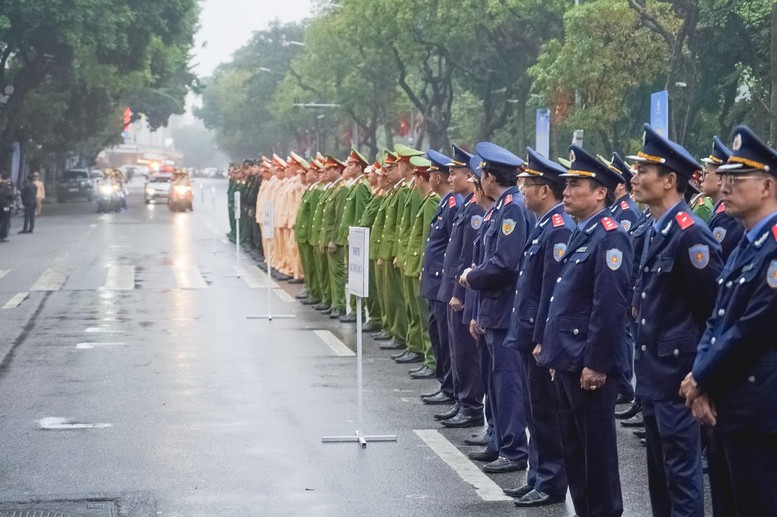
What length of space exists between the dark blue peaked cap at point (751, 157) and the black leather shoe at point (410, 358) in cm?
909

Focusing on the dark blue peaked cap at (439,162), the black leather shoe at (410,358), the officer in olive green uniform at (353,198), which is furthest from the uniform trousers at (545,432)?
the officer in olive green uniform at (353,198)

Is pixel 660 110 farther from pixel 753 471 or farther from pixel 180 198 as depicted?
pixel 180 198

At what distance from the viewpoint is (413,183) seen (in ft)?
47.4

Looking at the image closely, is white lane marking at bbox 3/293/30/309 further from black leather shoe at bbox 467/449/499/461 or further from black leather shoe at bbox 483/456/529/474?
black leather shoe at bbox 483/456/529/474

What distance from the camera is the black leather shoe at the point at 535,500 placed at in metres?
8.18

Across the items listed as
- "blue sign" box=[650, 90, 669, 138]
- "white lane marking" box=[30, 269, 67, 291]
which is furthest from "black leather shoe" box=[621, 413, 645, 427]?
"blue sign" box=[650, 90, 669, 138]

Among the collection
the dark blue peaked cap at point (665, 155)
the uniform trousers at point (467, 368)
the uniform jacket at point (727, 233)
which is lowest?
the uniform trousers at point (467, 368)

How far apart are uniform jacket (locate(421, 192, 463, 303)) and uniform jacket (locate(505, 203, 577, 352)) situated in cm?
388

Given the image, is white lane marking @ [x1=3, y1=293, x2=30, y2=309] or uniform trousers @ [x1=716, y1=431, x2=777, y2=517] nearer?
uniform trousers @ [x1=716, y1=431, x2=777, y2=517]

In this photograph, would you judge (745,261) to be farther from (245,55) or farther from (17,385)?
(245,55)

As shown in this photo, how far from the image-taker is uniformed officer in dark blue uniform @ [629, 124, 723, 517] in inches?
261

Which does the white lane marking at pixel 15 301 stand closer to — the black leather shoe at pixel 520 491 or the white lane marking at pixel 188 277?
the white lane marking at pixel 188 277

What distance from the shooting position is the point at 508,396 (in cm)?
918

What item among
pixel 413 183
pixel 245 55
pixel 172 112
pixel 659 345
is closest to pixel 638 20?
pixel 413 183
